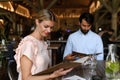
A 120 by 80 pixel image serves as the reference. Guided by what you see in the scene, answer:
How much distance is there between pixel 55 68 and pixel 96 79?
33 centimetres

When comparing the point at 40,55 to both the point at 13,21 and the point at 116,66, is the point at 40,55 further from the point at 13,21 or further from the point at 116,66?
the point at 13,21

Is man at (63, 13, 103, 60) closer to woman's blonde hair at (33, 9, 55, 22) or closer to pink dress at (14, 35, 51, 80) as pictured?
pink dress at (14, 35, 51, 80)

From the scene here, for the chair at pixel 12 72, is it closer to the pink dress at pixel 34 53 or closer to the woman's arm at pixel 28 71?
the pink dress at pixel 34 53

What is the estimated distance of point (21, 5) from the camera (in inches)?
918

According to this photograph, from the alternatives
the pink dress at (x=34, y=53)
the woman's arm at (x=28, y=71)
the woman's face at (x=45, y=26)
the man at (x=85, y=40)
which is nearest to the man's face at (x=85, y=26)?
the man at (x=85, y=40)

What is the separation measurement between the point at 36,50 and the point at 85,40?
64.5 inches

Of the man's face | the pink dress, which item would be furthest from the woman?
the man's face

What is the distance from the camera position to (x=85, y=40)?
3617mm

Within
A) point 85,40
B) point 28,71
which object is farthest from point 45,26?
point 85,40

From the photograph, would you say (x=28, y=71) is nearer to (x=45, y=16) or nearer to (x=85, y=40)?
(x=45, y=16)

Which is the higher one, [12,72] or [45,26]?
[45,26]

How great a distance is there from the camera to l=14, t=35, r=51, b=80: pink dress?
1942 millimetres

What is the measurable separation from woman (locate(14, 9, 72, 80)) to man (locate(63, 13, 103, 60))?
1400 mm

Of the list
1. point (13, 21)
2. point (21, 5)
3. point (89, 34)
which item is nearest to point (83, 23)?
point (89, 34)
